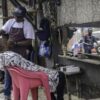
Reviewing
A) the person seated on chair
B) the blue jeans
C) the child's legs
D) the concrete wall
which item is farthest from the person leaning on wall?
the child's legs

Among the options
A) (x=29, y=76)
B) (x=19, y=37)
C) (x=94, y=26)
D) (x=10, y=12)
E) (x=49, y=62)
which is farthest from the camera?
(x=10, y=12)

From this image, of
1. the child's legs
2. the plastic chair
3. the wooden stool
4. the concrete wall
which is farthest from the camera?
the wooden stool

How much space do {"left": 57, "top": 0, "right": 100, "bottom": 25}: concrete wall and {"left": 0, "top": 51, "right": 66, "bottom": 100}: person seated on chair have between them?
47.4 inches

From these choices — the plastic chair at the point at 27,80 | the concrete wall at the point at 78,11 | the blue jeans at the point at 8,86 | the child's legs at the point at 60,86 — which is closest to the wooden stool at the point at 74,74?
the child's legs at the point at 60,86

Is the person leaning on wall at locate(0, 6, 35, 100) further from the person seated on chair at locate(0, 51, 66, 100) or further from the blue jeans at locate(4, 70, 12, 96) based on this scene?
the person seated on chair at locate(0, 51, 66, 100)

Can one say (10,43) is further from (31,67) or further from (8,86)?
(31,67)

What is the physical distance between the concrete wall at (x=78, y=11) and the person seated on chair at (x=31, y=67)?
3.95ft

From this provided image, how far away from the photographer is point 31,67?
5.99 m

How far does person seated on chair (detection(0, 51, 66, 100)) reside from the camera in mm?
5883

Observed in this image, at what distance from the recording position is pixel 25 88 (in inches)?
231

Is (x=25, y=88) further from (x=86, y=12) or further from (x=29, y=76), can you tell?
(x=86, y=12)

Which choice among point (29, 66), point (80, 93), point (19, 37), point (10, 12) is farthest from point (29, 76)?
point (10, 12)

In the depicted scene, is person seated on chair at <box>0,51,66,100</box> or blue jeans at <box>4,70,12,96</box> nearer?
person seated on chair at <box>0,51,66,100</box>

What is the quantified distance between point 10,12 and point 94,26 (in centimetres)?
376
